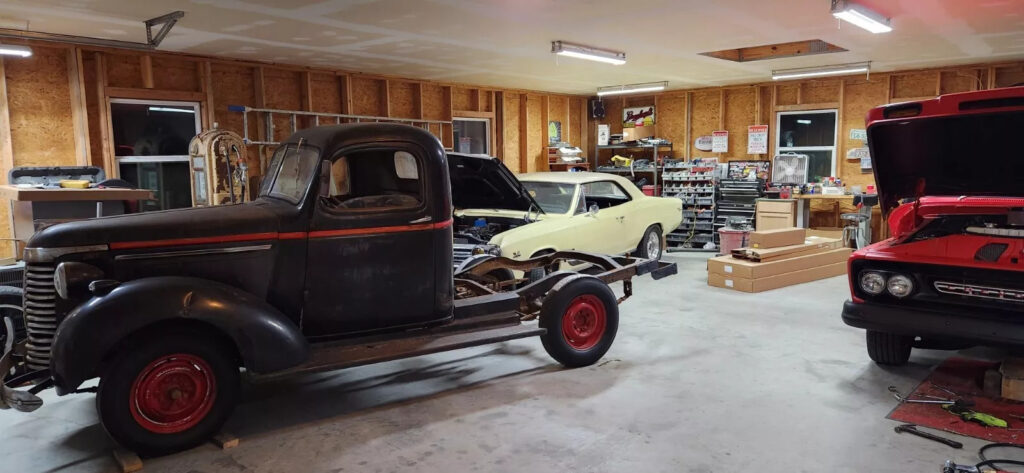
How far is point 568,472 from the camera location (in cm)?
333

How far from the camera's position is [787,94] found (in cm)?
1241

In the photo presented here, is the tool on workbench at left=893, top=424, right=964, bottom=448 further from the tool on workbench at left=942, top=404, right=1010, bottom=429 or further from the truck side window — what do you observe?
the truck side window

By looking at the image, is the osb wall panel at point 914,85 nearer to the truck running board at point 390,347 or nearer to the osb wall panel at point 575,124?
the osb wall panel at point 575,124

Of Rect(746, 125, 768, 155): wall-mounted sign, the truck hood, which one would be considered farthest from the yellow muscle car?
Rect(746, 125, 768, 155): wall-mounted sign

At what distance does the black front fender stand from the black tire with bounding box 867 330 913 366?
4.03 metres

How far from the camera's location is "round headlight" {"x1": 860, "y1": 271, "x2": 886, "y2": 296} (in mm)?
4250

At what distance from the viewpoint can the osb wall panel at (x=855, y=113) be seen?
450 inches

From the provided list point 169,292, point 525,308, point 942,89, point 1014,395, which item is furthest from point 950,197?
point 942,89

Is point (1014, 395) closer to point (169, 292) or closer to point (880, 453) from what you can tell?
point (880, 453)

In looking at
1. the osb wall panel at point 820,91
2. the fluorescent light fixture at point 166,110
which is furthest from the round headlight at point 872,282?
the osb wall panel at point 820,91

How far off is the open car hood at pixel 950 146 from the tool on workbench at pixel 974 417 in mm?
1498

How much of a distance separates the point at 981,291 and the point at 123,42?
26.2 ft

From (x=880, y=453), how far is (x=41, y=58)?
9009mm

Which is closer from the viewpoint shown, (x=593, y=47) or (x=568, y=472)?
(x=568, y=472)
